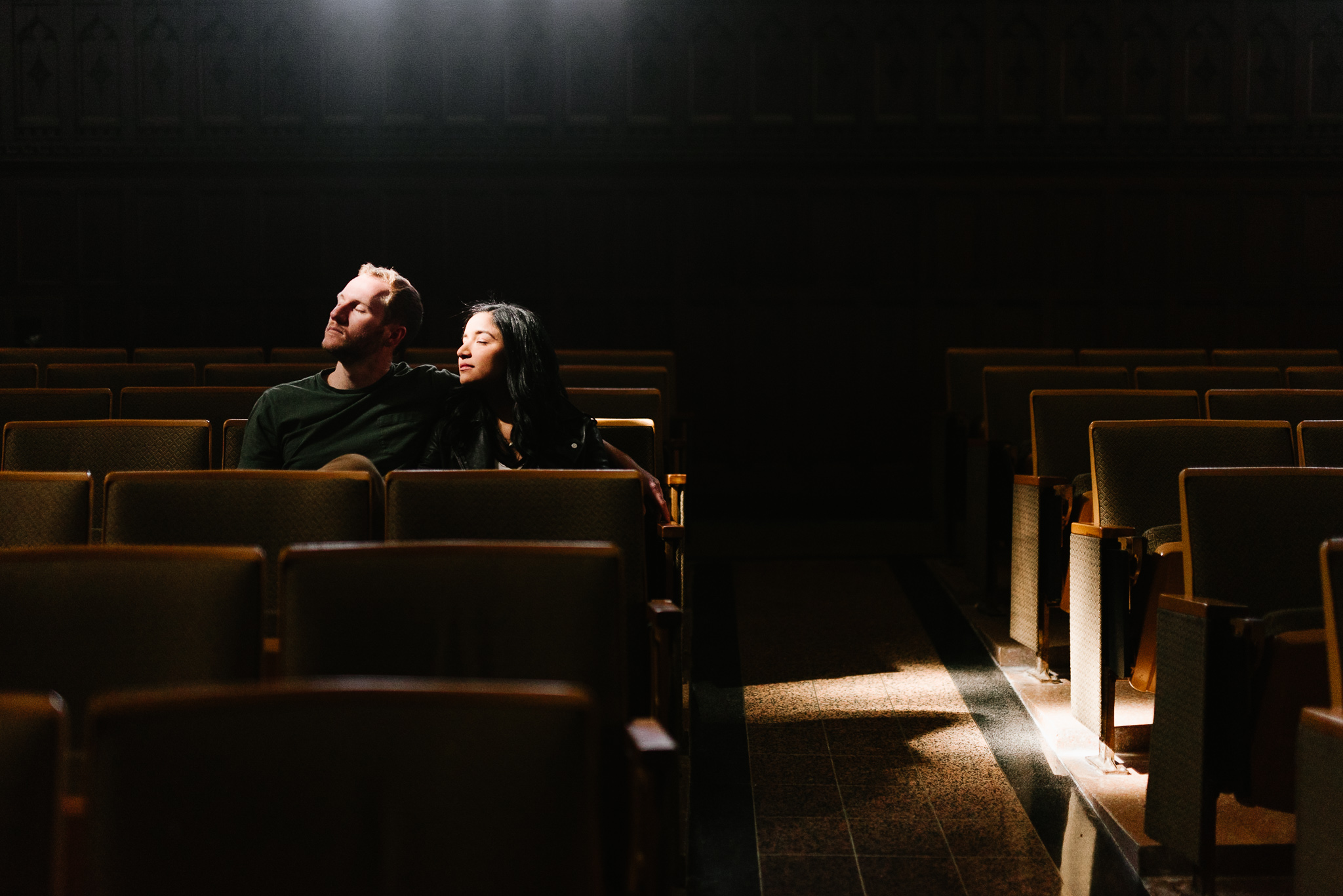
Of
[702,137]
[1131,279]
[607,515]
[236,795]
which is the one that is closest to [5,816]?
[236,795]

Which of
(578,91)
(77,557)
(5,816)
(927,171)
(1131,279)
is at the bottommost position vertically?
(5,816)

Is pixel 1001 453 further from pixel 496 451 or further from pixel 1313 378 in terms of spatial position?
pixel 496 451

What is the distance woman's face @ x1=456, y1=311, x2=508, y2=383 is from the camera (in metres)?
2.42

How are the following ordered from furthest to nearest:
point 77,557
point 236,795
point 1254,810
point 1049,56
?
point 1049,56
point 1254,810
point 77,557
point 236,795

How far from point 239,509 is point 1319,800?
5.75ft

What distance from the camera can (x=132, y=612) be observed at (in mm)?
1396

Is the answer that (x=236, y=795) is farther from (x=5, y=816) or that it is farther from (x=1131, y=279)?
(x=1131, y=279)

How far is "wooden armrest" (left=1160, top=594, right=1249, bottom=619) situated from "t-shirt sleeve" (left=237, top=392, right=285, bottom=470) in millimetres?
1959

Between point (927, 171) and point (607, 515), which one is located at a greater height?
point (927, 171)

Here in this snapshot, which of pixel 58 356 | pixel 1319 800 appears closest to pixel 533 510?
pixel 1319 800

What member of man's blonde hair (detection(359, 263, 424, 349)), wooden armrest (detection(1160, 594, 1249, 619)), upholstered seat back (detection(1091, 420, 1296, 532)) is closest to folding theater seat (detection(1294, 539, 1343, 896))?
wooden armrest (detection(1160, 594, 1249, 619))

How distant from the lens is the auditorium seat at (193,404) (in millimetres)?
3457

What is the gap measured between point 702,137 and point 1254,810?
4.76 m

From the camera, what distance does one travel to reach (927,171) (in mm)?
6098
